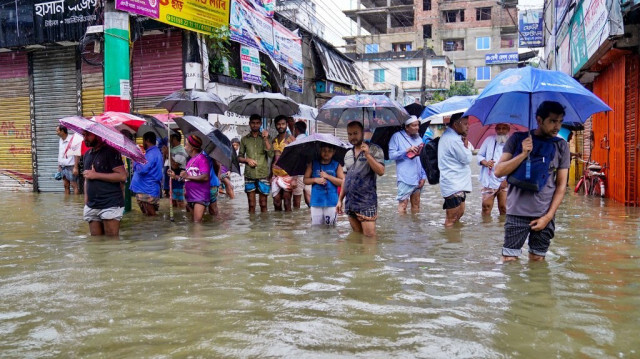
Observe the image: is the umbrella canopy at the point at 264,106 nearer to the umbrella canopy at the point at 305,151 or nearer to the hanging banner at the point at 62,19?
the umbrella canopy at the point at 305,151

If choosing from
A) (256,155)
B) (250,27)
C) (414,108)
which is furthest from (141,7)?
(414,108)

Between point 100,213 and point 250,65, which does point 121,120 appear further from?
point 250,65

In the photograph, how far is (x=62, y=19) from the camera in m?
14.4

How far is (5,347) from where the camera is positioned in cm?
350

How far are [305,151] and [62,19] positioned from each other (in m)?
9.80

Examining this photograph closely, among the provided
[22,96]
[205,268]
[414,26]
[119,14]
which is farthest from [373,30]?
[205,268]

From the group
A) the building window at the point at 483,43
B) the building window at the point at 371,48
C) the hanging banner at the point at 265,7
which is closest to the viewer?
the hanging banner at the point at 265,7

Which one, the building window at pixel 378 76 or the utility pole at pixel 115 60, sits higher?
the building window at pixel 378 76

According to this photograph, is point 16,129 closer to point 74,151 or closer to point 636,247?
point 74,151

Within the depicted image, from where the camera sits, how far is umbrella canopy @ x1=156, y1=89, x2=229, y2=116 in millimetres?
10430

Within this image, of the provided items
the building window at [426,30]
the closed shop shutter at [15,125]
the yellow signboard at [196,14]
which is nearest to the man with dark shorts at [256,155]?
the yellow signboard at [196,14]

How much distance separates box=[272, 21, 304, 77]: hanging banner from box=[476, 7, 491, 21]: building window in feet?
149

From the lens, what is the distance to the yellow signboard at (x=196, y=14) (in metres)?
13.0

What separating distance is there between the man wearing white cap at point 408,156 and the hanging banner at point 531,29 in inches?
741
